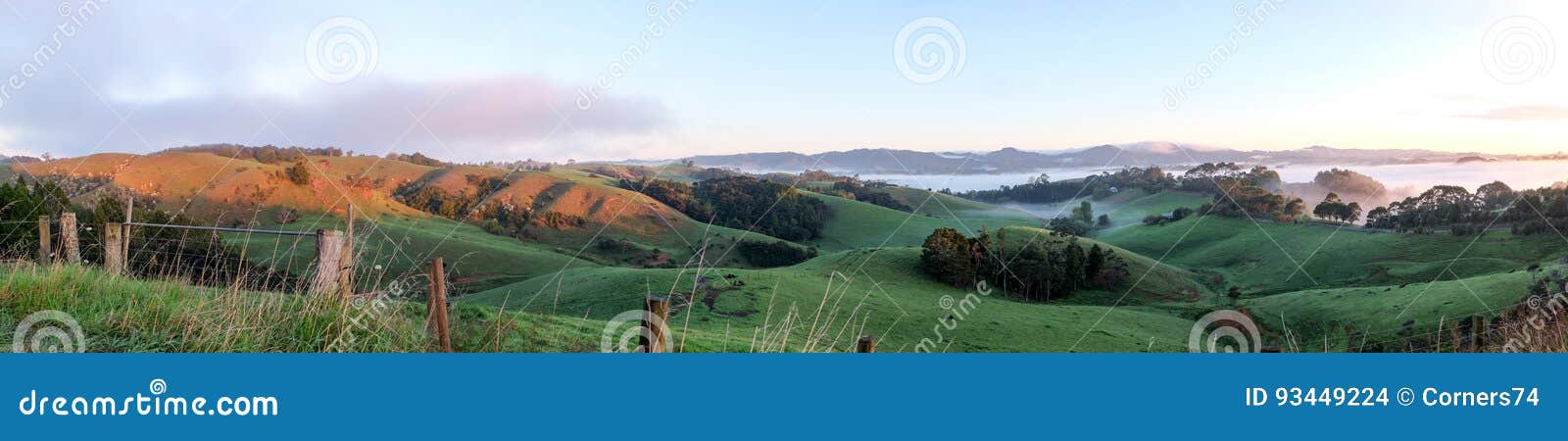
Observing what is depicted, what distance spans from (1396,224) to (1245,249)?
9.36 m

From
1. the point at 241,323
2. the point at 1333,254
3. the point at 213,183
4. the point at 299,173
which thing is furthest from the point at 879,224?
the point at 241,323

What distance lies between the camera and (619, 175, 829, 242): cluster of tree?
73.1m

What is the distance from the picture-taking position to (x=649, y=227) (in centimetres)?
7019

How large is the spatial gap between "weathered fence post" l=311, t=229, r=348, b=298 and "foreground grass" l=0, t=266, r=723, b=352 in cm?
28

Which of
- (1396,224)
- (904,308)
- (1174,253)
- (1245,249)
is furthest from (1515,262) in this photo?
(904,308)

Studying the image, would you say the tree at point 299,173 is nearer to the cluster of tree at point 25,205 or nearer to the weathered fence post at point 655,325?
the cluster of tree at point 25,205

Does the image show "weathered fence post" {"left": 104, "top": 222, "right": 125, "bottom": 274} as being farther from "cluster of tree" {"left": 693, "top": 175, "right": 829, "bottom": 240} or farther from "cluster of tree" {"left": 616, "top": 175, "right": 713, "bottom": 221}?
"cluster of tree" {"left": 616, "top": 175, "right": 713, "bottom": 221}

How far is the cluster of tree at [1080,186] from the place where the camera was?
9669cm

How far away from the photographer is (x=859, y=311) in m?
31.2

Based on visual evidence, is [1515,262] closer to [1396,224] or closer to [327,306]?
[1396,224]

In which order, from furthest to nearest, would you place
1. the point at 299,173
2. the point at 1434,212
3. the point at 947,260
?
the point at 299,173 → the point at 1434,212 → the point at 947,260

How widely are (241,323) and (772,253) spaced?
56057 mm

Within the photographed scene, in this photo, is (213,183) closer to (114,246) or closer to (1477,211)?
(114,246)

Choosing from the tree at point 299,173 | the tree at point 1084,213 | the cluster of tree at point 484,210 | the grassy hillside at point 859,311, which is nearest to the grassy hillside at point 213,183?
the tree at point 299,173
